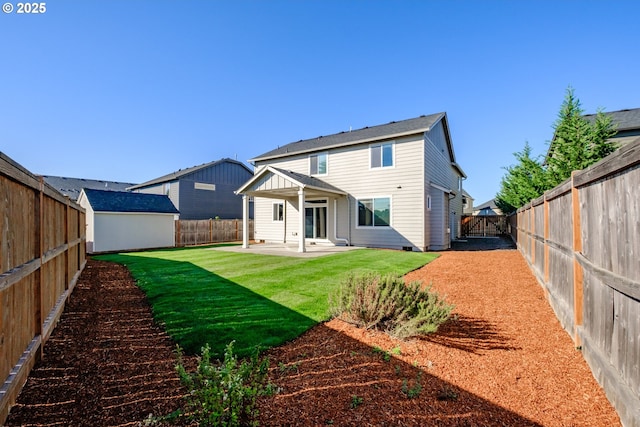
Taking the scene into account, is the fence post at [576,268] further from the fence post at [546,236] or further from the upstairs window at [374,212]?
the upstairs window at [374,212]

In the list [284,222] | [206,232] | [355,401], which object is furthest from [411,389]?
[206,232]

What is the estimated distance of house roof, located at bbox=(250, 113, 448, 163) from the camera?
14.1 m

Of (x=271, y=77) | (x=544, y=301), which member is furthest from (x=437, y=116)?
(x=544, y=301)

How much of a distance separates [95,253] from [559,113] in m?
→ 21.7

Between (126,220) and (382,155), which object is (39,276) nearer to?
(382,155)

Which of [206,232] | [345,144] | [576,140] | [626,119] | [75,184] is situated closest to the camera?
[576,140]

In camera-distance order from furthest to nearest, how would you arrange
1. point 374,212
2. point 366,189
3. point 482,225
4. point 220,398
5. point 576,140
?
1. point 482,225
2. point 366,189
3. point 374,212
4. point 576,140
5. point 220,398

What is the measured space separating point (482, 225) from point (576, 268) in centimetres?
2633

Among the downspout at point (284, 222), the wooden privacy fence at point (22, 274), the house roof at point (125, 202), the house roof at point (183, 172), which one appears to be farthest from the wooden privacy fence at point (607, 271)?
the house roof at point (183, 172)

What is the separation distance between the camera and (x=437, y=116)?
50.2 feet

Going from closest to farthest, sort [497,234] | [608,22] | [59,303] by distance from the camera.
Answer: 1. [59,303]
2. [608,22]
3. [497,234]

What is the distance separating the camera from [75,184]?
105ft

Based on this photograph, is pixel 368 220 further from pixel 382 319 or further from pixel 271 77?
pixel 382 319

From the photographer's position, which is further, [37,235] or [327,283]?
[327,283]
